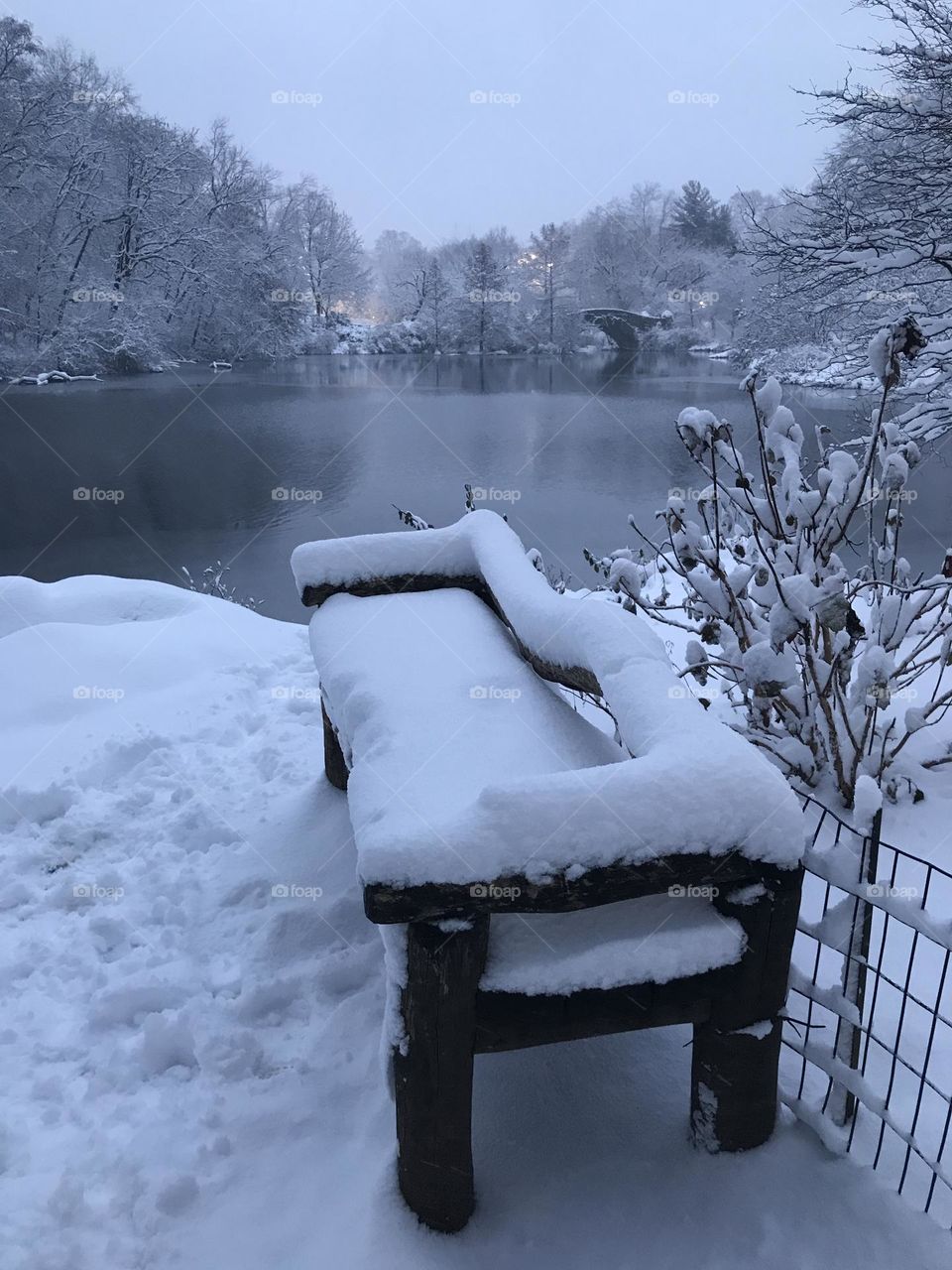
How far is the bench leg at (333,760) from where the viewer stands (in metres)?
3.93

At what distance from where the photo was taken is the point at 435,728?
8.31ft

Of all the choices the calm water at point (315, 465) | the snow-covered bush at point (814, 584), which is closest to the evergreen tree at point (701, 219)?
the calm water at point (315, 465)

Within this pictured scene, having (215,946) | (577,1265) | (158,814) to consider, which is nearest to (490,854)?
(577,1265)

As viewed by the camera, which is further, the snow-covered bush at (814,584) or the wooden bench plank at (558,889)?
the snow-covered bush at (814,584)

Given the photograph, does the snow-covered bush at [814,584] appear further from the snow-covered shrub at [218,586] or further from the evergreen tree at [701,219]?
the evergreen tree at [701,219]

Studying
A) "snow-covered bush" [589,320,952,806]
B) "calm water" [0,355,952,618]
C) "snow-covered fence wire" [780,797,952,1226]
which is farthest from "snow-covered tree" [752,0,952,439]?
"snow-covered fence wire" [780,797,952,1226]

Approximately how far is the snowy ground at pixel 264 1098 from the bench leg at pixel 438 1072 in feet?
0.32

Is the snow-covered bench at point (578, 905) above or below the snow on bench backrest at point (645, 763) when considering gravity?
below

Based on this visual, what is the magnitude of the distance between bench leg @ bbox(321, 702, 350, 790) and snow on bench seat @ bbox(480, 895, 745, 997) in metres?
2.01

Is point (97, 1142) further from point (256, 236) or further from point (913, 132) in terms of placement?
point (256, 236)

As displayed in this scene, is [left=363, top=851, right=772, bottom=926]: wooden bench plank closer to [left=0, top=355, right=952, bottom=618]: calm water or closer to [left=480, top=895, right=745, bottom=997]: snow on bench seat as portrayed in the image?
[left=480, top=895, right=745, bottom=997]: snow on bench seat

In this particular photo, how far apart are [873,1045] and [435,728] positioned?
5.06 ft

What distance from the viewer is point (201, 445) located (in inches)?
816

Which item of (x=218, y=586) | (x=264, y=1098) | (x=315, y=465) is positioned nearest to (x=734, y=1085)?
(x=264, y=1098)
